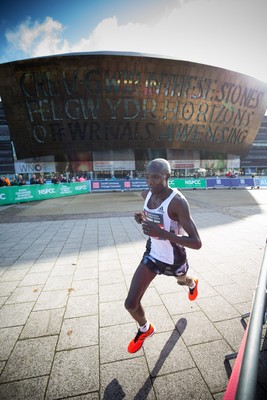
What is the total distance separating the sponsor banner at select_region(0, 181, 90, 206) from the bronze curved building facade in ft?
63.2

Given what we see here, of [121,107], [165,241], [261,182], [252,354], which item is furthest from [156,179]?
[121,107]

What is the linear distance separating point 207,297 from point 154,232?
2.06 meters

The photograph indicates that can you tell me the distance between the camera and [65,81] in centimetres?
3184

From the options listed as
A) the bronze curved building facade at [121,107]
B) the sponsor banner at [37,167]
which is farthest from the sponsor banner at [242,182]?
the sponsor banner at [37,167]

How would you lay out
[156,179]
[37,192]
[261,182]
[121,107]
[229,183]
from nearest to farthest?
[156,179], [37,192], [261,182], [229,183], [121,107]

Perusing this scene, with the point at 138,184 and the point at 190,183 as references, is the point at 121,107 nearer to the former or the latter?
the point at 138,184

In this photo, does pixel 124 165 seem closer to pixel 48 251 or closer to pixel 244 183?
pixel 244 183

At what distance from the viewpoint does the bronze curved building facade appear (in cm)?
3142

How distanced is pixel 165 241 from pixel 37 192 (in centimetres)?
1640

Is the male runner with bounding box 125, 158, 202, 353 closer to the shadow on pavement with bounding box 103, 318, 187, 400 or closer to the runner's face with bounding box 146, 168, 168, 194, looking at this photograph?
the runner's face with bounding box 146, 168, 168, 194

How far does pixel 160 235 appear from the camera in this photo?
2.09m

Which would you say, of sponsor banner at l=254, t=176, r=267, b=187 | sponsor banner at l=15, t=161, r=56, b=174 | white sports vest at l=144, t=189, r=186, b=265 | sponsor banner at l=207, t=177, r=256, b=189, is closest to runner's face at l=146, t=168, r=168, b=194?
white sports vest at l=144, t=189, r=186, b=265

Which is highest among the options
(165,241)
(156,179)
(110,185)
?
(156,179)

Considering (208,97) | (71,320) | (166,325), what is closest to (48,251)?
(71,320)
